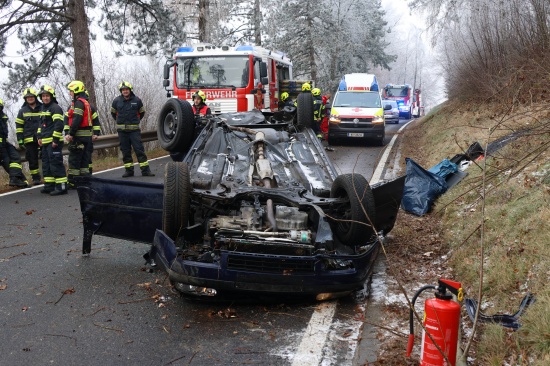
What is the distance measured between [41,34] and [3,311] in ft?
51.6

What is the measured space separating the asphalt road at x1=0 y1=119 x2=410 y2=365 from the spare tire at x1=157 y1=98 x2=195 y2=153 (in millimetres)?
1678

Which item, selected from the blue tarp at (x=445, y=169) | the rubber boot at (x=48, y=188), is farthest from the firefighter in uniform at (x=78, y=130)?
the blue tarp at (x=445, y=169)

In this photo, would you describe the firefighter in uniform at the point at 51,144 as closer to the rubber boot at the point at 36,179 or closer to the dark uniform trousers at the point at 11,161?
the dark uniform trousers at the point at 11,161

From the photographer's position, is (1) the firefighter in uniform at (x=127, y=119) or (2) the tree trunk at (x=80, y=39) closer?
(1) the firefighter in uniform at (x=127, y=119)

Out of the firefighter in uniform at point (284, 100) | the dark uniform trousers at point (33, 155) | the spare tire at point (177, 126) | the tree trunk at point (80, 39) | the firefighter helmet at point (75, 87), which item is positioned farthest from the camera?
the firefighter in uniform at point (284, 100)

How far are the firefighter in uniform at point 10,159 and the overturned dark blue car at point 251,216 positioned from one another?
18.6ft

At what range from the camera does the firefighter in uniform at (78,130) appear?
9.91 m

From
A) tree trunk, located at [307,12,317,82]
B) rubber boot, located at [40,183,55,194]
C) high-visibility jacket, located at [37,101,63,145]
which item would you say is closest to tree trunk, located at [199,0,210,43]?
tree trunk, located at [307,12,317,82]

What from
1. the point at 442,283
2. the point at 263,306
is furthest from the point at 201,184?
the point at 442,283

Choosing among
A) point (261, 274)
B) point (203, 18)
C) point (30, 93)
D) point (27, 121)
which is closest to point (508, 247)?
point (261, 274)

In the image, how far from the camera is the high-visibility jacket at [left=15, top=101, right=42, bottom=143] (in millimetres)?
10609

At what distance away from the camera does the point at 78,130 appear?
10203 millimetres

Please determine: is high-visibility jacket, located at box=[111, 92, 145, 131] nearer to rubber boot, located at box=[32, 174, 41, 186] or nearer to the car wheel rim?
rubber boot, located at box=[32, 174, 41, 186]

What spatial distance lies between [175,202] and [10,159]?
7456mm
